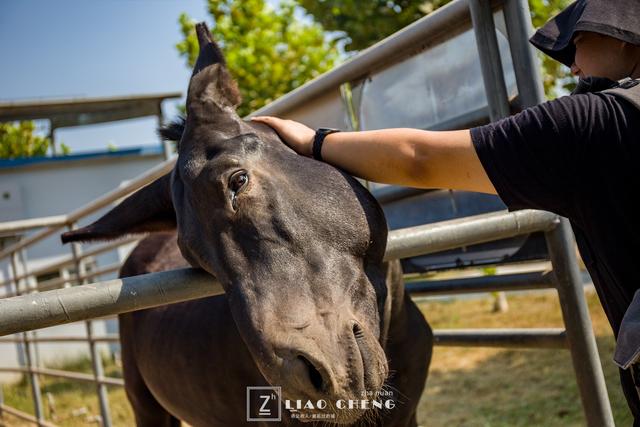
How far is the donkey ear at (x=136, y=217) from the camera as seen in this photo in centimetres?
236

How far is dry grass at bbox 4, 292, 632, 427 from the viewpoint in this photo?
4.84 meters

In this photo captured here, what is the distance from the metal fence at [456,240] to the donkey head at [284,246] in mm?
169

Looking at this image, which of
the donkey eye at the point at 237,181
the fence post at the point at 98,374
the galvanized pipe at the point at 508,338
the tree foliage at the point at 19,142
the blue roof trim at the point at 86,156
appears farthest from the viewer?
the tree foliage at the point at 19,142

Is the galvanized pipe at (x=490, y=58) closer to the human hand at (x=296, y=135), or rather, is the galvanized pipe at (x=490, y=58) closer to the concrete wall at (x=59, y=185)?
the human hand at (x=296, y=135)

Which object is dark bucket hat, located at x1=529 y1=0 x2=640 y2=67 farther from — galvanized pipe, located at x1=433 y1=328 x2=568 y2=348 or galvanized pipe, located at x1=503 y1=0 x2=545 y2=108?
galvanized pipe, located at x1=433 y1=328 x2=568 y2=348

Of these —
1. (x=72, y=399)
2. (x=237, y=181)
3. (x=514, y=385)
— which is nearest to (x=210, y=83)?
(x=237, y=181)

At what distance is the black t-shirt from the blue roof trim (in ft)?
51.0

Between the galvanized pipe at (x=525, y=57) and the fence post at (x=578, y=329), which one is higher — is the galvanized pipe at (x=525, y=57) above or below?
Result: above

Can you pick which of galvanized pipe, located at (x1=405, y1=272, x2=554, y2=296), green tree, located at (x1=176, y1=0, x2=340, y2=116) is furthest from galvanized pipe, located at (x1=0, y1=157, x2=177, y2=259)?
green tree, located at (x1=176, y1=0, x2=340, y2=116)

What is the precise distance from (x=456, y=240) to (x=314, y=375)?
0.81 metres

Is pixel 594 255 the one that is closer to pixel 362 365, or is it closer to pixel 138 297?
pixel 362 365

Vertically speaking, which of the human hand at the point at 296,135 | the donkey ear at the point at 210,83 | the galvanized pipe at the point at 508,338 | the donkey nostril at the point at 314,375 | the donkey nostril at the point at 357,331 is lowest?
the galvanized pipe at the point at 508,338

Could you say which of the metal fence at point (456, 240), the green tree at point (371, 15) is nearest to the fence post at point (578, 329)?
the metal fence at point (456, 240)

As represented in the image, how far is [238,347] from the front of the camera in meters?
2.45
